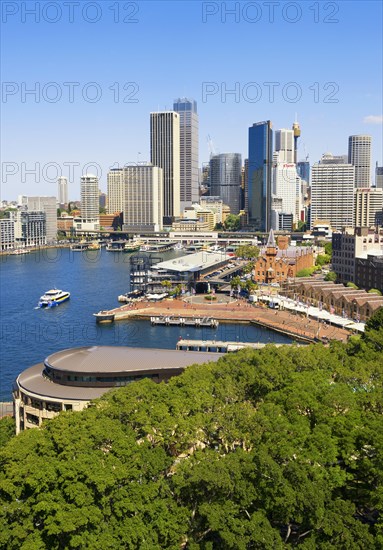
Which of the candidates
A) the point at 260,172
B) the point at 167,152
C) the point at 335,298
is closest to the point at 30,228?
the point at 167,152

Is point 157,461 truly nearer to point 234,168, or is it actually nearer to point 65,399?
point 65,399

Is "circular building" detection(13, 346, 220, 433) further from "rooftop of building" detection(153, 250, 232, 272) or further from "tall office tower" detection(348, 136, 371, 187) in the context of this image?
"tall office tower" detection(348, 136, 371, 187)

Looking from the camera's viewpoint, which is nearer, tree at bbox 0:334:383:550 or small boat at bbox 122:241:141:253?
tree at bbox 0:334:383:550

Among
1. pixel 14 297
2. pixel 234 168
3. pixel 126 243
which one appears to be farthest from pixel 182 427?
pixel 234 168

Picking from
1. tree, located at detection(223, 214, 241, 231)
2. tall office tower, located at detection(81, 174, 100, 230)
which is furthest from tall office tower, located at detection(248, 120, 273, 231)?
tall office tower, located at detection(81, 174, 100, 230)

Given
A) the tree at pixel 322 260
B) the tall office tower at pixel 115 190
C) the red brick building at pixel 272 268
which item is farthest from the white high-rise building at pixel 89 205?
the red brick building at pixel 272 268

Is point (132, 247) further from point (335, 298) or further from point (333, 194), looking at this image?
point (335, 298)

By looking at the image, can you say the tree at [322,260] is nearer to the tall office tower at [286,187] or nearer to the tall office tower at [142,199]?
the tall office tower at [142,199]
